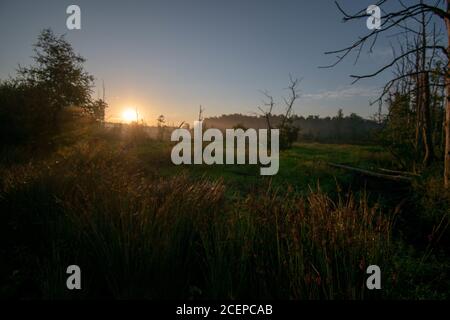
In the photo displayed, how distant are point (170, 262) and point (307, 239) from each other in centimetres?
140

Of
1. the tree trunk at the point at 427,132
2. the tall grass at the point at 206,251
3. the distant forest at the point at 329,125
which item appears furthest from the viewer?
the distant forest at the point at 329,125

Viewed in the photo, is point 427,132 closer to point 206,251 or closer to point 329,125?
point 206,251

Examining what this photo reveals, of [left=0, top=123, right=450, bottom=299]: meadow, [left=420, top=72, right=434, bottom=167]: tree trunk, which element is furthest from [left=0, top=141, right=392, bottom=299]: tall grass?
[left=420, top=72, right=434, bottom=167]: tree trunk

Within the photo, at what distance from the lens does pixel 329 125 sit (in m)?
96.2

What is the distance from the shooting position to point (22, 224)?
166 inches

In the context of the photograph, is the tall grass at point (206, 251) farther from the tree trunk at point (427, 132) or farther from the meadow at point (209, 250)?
the tree trunk at point (427, 132)

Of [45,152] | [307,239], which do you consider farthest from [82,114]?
[307,239]

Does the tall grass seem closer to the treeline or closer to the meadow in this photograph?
the meadow

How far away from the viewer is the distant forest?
92.0 ft

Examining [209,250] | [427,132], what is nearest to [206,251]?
[209,250]

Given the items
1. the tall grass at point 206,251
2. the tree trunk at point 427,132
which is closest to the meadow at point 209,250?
the tall grass at point 206,251

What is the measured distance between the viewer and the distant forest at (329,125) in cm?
2804
